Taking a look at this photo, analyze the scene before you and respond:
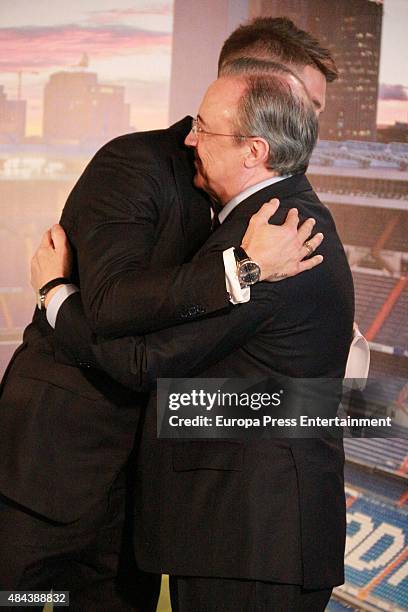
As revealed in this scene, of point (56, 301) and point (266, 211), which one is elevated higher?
point (266, 211)

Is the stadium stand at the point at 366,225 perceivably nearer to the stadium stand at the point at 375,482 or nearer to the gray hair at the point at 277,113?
the stadium stand at the point at 375,482

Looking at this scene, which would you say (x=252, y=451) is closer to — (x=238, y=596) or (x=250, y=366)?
(x=250, y=366)

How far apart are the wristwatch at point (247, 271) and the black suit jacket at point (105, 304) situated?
35 millimetres

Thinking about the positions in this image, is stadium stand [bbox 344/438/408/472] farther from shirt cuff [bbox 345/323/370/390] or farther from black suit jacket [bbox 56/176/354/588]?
black suit jacket [bbox 56/176/354/588]

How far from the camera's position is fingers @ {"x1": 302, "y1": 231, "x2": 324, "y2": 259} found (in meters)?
1.68

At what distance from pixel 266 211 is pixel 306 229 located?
0.29ft

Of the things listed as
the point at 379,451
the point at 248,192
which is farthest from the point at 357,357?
the point at 379,451

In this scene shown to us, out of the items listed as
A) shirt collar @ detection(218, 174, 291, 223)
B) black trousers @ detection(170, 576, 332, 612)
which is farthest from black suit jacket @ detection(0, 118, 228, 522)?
black trousers @ detection(170, 576, 332, 612)

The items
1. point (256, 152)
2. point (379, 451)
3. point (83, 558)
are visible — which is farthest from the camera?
point (379, 451)

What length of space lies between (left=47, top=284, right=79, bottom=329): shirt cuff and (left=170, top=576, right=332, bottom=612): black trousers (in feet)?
1.85

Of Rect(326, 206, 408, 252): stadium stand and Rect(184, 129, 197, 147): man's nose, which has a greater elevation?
Rect(184, 129, 197, 147): man's nose

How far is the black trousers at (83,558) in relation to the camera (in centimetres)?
200

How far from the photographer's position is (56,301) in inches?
71.8

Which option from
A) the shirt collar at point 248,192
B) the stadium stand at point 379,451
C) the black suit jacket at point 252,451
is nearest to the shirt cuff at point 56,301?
the black suit jacket at point 252,451
